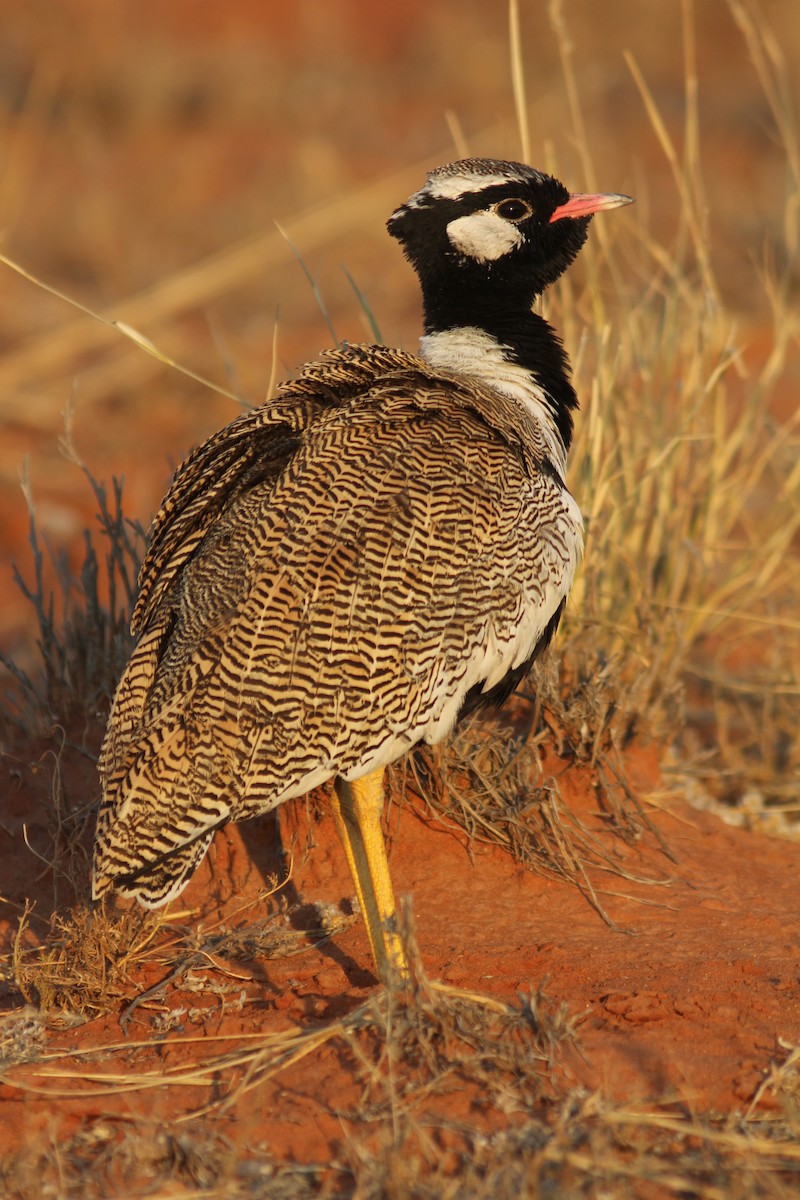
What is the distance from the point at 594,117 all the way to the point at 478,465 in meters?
11.4

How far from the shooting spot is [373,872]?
3564 millimetres

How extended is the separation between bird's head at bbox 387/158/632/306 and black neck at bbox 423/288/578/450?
58 mm

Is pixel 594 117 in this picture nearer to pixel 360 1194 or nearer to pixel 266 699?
pixel 266 699

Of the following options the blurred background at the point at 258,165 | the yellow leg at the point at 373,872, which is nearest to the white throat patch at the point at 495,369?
the blurred background at the point at 258,165

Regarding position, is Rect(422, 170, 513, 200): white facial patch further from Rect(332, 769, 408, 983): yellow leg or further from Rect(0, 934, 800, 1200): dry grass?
Rect(0, 934, 800, 1200): dry grass

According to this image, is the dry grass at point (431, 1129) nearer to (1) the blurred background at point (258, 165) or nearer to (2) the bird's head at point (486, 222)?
(2) the bird's head at point (486, 222)

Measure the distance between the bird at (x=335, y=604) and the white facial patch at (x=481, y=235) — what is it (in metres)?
0.40

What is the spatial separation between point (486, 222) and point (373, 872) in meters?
1.91

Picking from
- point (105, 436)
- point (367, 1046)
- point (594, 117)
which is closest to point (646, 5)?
point (594, 117)

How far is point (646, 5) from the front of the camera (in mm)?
17172

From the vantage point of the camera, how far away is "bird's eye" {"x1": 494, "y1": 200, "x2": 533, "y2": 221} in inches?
162

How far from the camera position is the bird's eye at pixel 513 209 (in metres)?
4.11

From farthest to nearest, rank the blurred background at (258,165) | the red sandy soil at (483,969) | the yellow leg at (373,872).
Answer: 1. the blurred background at (258,165)
2. the yellow leg at (373,872)
3. the red sandy soil at (483,969)

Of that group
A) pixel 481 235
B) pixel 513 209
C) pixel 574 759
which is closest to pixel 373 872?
pixel 574 759
